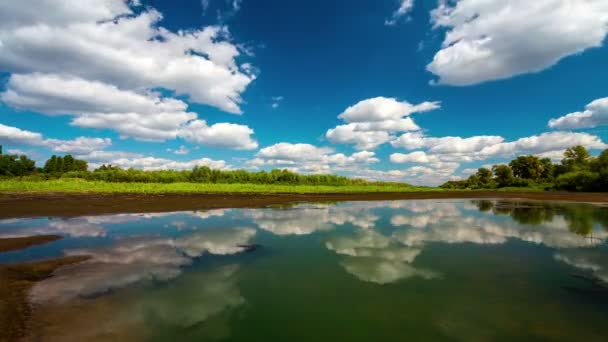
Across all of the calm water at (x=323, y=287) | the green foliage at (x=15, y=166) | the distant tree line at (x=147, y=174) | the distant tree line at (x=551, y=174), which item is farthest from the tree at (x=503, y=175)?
the green foliage at (x=15, y=166)

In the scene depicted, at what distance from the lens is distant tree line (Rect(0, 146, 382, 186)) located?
6706 centimetres

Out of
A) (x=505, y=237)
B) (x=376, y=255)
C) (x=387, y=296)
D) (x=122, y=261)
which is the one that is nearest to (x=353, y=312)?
(x=387, y=296)

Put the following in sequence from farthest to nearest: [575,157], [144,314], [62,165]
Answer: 1. [62,165]
2. [575,157]
3. [144,314]

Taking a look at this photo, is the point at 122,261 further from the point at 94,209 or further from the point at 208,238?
the point at 94,209

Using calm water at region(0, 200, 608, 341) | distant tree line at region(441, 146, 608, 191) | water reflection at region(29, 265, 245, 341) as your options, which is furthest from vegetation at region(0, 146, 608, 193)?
water reflection at region(29, 265, 245, 341)

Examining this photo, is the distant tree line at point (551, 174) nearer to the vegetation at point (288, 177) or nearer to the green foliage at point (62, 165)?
the vegetation at point (288, 177)

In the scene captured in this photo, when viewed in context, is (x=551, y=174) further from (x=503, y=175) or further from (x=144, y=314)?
(x=144, y=314)

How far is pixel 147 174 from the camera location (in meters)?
71.4

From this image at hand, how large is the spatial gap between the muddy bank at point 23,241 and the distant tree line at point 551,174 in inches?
2803

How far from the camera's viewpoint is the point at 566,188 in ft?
185

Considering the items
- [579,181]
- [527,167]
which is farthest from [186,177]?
[527,167]

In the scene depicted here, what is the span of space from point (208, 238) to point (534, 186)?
3279 inches

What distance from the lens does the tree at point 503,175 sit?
7718 centimetres

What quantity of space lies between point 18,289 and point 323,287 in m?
7.81
